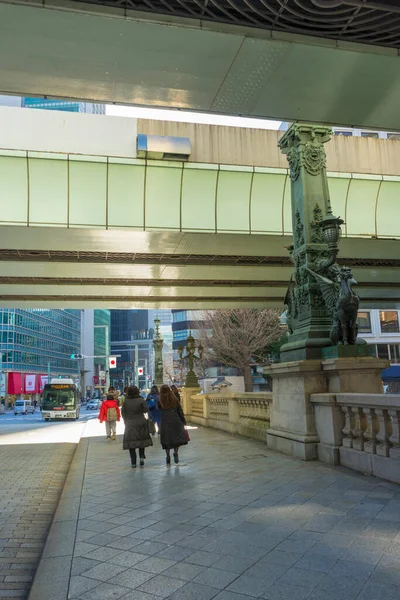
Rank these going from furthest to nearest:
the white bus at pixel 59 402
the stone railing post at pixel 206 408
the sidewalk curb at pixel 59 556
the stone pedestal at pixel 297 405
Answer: the white bus at pixel 59 402 → the stone railing post at pixel 206 408 → the stone pedestal at pixel 297 405 → the sidewalk curb at pixel 59 556

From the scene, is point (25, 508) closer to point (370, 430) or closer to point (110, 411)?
point (370, 430)

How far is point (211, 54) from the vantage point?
4855 mm

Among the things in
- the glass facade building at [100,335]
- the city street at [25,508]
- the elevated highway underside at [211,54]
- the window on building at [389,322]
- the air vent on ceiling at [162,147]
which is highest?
the glass facade building at [100,335]

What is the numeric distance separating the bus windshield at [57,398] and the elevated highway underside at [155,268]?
14.0m

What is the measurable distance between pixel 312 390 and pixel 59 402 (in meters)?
34.5

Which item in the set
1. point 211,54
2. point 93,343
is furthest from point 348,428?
point 93,343

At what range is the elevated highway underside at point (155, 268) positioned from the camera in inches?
652

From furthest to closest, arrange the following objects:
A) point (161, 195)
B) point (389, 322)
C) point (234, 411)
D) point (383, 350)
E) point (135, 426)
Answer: point (389, 322) < point (383, 350) < point (161, 195) < point (234, 411) < point (135, 426)

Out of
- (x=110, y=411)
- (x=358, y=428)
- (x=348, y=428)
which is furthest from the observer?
(x=110, y=411)

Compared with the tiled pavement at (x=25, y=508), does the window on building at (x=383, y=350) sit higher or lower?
higher

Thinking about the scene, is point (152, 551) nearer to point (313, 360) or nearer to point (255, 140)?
point (313, 360)

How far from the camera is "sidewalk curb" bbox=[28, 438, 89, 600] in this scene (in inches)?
133

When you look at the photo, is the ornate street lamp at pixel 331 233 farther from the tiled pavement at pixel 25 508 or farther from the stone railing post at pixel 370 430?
the tiled pavement at pixel 25 508

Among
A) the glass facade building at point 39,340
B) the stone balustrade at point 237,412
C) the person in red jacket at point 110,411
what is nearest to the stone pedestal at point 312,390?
the stone balustrade at point 237,412
